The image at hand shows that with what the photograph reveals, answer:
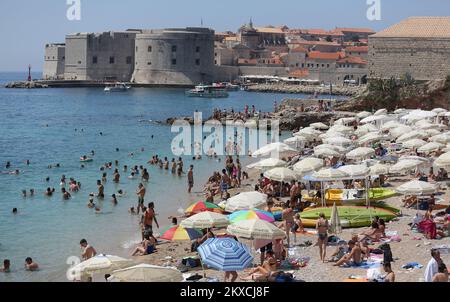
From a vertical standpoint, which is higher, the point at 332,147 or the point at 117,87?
the point at 117,87

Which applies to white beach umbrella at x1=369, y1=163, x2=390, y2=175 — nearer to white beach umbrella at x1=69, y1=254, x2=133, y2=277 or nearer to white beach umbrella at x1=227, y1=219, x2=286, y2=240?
white beach umbrella at x1=227, y1=219, x2=286, y2=240

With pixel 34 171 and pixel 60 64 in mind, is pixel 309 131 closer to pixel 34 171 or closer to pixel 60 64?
pixel 34 171

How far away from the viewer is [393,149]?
2422 centimetres

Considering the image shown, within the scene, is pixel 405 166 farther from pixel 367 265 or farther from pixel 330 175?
pixel 367 265

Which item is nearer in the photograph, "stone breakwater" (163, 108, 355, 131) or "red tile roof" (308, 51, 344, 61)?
"stone breakwater" (163, 108, 355, 131)

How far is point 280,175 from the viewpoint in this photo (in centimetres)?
1656

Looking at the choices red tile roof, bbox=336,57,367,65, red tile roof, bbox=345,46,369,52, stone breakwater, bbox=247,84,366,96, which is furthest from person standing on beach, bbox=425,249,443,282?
red tile roof, bbox=345,46,369,52

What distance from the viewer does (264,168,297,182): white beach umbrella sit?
652 inches

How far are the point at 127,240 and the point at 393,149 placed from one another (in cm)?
1115

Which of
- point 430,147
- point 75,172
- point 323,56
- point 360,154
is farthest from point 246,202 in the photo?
point 323,56

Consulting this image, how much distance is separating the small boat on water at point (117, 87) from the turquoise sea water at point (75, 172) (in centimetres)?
1441

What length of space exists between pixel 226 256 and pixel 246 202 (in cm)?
417

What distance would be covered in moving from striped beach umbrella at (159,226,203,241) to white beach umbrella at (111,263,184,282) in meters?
4.20
